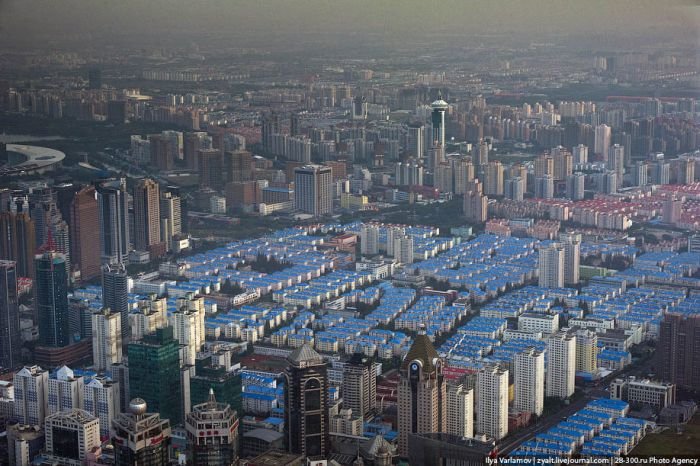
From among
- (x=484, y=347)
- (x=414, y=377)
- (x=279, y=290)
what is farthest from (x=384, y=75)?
(x=414, y=377)

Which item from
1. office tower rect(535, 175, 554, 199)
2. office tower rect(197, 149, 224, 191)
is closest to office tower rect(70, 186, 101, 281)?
office tower rect(197, 149, 224, 191)

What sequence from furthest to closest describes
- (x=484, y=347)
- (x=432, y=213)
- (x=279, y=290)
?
(x=432, y=213)
(x=279, y=290)
(x=484, y=347)

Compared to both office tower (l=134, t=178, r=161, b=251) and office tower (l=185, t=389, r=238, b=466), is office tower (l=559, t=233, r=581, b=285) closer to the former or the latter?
office tower (l=134, t=178, r=161, b=251)

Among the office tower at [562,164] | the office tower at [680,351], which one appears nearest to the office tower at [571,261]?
the office tower at [680,351]

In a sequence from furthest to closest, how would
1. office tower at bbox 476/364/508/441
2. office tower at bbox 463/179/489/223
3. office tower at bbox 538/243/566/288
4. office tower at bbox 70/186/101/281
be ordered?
office tower at bbox 463/179/489/223 → office tower at bbox 538/243/566/288 → office tower at bbox 70/186/101/281 → office tower at bbox 476/364/508/441

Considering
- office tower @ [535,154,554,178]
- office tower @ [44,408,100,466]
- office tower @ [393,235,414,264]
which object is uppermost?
office tower @ [535,154,554,178]

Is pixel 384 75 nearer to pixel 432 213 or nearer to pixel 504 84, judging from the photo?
pixel 504 84

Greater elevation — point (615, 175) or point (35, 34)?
point (35, 34)
